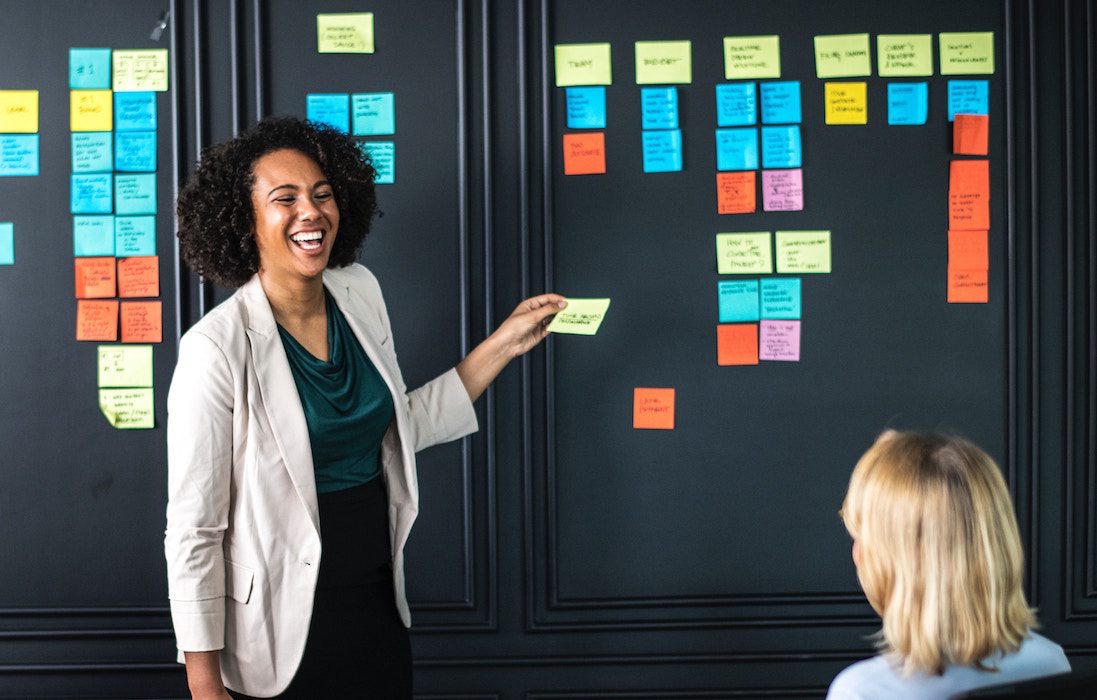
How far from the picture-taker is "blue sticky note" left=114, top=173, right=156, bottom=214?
7.44ft

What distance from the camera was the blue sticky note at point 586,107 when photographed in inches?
89.7

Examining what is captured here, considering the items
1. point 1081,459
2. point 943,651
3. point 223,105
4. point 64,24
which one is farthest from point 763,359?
point 64,24

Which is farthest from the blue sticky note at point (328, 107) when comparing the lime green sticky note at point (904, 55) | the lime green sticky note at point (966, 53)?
the lime green sticky note at point (966, 53)

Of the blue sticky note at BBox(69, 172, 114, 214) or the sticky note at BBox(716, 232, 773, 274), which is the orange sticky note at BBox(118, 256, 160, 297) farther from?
the sticky note at BBox(716, 232, 773, 274)

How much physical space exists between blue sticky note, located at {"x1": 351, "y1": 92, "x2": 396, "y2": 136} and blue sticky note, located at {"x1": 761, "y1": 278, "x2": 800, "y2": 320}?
3.45 feet

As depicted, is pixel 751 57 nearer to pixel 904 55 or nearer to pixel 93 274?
pixel 904 55

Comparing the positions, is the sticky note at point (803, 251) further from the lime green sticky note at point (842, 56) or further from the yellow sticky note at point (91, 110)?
the yellow sticky note at point (91, 110)

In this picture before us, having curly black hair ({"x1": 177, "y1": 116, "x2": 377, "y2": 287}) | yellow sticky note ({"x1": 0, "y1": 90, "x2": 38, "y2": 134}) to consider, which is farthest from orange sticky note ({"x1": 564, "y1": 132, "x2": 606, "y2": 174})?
yellow sticky note ({"x1": 0, "y1": 90, "x2": 38, "y2": 134})

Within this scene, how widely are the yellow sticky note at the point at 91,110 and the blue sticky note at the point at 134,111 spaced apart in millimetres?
17

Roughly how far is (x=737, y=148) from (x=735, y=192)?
113mm

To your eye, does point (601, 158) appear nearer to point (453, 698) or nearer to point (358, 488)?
point (358, 488)

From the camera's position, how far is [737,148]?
2.29 m

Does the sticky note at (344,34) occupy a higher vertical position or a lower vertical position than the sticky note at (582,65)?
higher

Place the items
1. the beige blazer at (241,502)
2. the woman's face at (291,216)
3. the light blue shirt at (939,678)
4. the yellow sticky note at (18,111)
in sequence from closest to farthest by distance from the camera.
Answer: the light blue shirt at (939,678) → the beige blazer at (241,502) → the woman's face at (291,216) → the yellow sticky note at (18,111)
